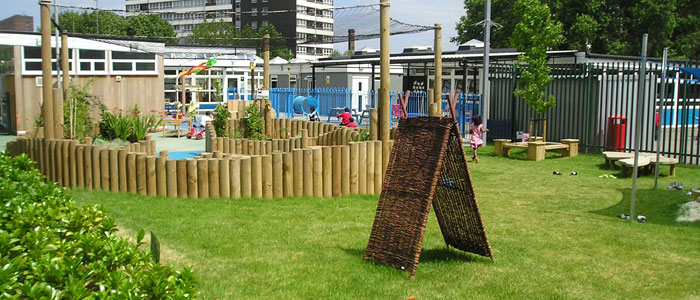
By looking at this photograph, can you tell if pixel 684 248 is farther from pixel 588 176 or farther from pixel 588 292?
pixel 588 176

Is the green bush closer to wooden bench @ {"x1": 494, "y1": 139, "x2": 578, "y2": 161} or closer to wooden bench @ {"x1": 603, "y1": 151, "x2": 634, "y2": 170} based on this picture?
wooden bench @ {"x1": 603, "y1": 151, "x2": 634, "y2": 170}

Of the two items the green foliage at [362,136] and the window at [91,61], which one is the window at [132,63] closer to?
the window at [91,61]

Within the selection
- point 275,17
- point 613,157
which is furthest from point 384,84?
point 275,17

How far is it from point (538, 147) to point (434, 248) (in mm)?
10451

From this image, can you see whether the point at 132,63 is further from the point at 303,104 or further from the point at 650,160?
the point at 650,160

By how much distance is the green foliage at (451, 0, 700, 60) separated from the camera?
39.6 meters

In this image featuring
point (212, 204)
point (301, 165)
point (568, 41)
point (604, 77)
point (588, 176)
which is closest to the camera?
point (212, 204)

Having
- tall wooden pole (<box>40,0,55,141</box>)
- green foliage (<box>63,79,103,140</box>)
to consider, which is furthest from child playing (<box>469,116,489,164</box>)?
tall wooden pole (<box>40,0,55,141</box>)

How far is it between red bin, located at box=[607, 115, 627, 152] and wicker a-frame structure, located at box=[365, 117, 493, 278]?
12.6m

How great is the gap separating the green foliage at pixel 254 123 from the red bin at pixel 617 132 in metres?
9.71

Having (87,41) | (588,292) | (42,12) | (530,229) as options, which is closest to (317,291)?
(588,292)

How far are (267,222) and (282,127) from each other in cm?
1117

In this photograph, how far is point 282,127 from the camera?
19594 mm

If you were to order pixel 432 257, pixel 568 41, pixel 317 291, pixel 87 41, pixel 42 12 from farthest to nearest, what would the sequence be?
pixel 568 41, pixel 87 41, pixel 42 12, pixel 432 257, pixel 317 291
